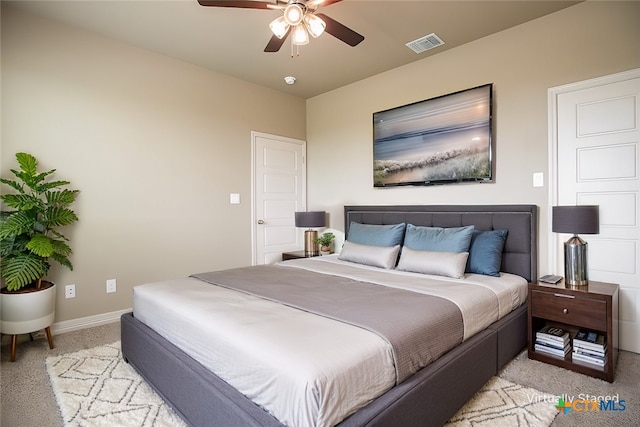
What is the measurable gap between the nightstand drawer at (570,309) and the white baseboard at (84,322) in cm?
365

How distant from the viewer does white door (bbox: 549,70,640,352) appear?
7.98 feet

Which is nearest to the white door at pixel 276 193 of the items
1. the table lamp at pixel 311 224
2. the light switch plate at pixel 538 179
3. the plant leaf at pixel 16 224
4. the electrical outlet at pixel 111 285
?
the table lamp at pixel 311 224

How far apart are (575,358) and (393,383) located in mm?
1703

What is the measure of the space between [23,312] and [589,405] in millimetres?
3747

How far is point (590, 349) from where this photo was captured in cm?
218

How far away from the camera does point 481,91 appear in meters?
3.12

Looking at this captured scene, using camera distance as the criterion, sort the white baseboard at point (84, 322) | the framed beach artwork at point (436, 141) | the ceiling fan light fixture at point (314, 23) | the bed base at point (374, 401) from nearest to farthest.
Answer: the bed base at point (374, 401)
the ceiling fan light fixture at point (314, 23)
the white baseboard at point (84, 322)
the framed beach artwork at point (436, 141)

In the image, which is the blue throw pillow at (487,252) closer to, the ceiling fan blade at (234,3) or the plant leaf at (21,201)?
the ceiling fan blade at (234,3)

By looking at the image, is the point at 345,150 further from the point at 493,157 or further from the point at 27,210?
the point at 27,210

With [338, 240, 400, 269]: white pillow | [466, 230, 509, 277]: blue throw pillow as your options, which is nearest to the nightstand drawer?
[466, 230, 509, 277]: blue throw pillow

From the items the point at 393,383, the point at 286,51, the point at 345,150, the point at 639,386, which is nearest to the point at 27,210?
the point at 286,51

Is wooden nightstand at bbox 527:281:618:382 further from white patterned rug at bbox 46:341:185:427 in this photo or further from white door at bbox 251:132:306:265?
white door at bbox 251:132:306:265

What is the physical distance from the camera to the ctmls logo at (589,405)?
5.95 ft

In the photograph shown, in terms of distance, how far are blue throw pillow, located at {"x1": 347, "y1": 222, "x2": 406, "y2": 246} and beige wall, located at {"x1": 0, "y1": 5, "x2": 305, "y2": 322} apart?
1.55 m
